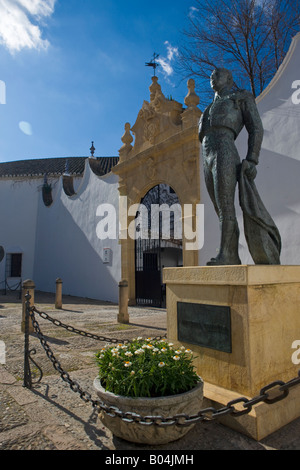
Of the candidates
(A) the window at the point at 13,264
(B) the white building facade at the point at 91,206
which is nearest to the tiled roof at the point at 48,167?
(B) the white building facade at the point at 91,206

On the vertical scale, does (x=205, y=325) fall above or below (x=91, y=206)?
below

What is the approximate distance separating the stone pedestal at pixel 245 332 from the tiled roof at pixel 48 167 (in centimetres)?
1878

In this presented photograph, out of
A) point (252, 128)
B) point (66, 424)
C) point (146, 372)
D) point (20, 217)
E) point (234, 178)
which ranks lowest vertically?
point (66, 424)

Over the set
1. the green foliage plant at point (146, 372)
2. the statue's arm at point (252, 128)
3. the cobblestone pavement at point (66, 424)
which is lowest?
the cobblestone pavement at point (66, 424)

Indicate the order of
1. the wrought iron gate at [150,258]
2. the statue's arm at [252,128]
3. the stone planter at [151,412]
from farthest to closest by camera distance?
the wrought iron gate at [150,258] < the statue's arm at [252,128] < the stone planter at [151,412]

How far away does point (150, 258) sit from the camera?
11117 millimetres

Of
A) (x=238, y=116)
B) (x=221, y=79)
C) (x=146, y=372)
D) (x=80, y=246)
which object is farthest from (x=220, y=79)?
(x=80, y=246)

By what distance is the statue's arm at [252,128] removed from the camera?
3.30 meters

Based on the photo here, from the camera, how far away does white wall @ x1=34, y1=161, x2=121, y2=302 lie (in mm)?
12734

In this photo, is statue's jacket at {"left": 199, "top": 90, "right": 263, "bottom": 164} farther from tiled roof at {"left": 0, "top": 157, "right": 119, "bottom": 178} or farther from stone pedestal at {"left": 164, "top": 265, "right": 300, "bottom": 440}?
tiled roof at {"left": 0, "top": 157, "right": 119, "bottom": 178}

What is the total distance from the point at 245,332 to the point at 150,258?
28.4 feet

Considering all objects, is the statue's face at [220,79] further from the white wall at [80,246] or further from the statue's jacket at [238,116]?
the white wall at [80,246]

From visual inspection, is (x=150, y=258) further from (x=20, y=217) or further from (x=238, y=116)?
(x=20, y=217)

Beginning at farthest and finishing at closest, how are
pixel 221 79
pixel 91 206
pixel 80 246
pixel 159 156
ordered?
1. pixel 80 246
2. pixel 91 206
3. pixel 159 156
4. pixel 221 79
